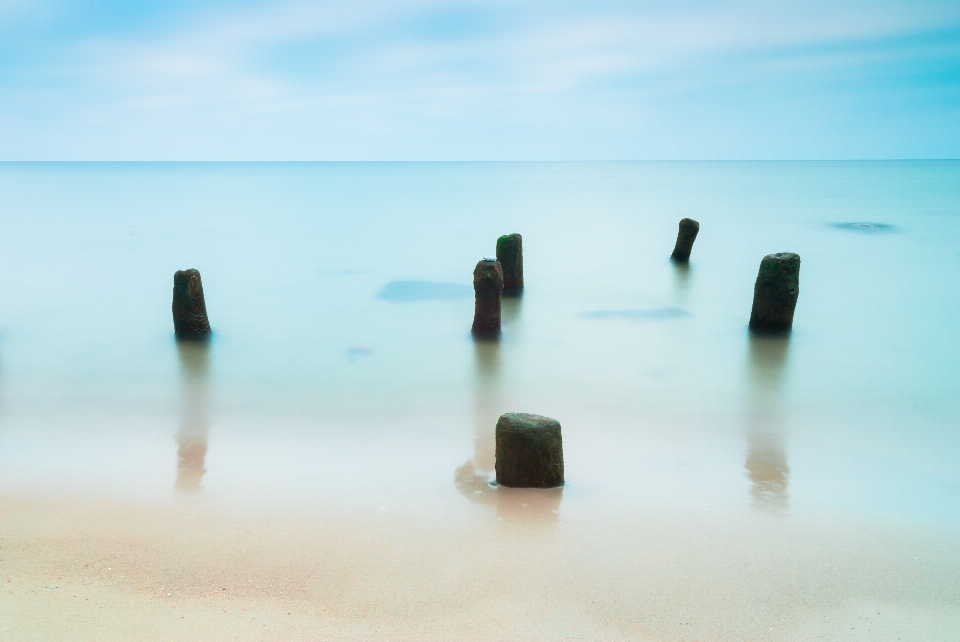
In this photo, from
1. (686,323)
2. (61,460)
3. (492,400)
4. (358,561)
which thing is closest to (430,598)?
A: (358,561)

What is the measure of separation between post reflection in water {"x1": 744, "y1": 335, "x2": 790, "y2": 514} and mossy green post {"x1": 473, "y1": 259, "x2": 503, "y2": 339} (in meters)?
3.18

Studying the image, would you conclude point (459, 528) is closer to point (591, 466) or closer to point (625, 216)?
point (591, 466)

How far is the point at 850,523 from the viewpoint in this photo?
471 cm

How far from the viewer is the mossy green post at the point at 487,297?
9.08m

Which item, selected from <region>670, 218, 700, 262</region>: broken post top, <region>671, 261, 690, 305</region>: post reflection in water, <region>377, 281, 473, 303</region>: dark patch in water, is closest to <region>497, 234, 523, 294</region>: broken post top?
<region>377, 281, 473, 303</region>: dark patch in water

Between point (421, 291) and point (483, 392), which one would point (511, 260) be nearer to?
point (421, 291)

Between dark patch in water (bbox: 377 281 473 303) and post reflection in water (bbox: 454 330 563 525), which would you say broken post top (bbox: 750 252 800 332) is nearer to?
post reflection in water (bbox: 454 330 563 525)

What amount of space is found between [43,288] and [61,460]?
34.9 feet

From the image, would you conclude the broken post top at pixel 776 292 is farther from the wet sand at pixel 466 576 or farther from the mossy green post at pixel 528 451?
the mossy green post at pixel 528 451

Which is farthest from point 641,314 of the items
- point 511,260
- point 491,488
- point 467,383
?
point 491,488

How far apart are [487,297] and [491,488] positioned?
4794mm

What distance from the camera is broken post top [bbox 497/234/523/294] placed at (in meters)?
12.5

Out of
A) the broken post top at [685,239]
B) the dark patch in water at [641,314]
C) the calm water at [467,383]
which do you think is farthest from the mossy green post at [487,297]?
the broken post top at [685,239]

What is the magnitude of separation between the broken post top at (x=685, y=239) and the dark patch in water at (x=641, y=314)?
5049 mm
